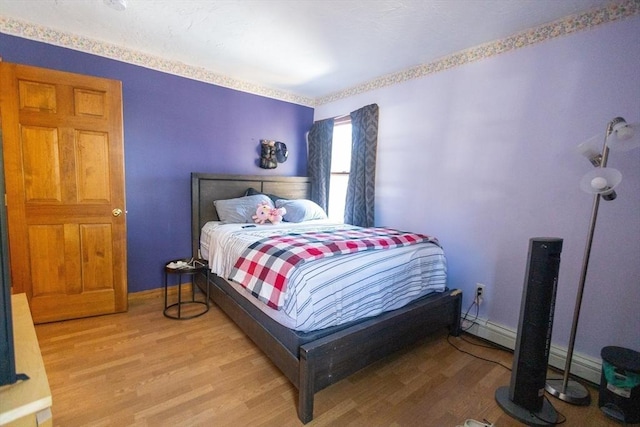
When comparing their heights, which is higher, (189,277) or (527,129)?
(527,129)

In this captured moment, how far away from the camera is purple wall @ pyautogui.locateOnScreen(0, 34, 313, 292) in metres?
2.80

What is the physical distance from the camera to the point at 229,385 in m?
1.81

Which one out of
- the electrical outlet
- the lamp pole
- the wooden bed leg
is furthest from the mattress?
the lamp pole

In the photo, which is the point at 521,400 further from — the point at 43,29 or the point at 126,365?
the point at 43,29

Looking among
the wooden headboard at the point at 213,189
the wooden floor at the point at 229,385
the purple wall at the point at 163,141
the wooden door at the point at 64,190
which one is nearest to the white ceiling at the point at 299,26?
the purple wall at the point at 163,141

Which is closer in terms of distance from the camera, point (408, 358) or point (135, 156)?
point (408, 358)

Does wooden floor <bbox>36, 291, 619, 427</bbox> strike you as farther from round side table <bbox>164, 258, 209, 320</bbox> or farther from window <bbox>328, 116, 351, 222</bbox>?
window <bbox>328, 116, 351, 222</bbox>

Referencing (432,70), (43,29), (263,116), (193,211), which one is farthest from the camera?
(263,116)

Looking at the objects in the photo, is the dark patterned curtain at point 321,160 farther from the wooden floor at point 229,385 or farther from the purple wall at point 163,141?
the wooden floor at point 229,385

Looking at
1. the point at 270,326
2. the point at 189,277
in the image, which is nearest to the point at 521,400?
the point at 270,326

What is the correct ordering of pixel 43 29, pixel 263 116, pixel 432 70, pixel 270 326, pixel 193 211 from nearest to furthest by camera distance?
pixel 270 326
pixel 43 29
pixel 432 70
pixel 193 211
pixel 263 116

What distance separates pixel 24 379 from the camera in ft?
2.74

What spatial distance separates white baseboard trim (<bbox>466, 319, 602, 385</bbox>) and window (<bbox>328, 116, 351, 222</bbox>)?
6.48 feet

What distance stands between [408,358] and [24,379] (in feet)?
6.85
